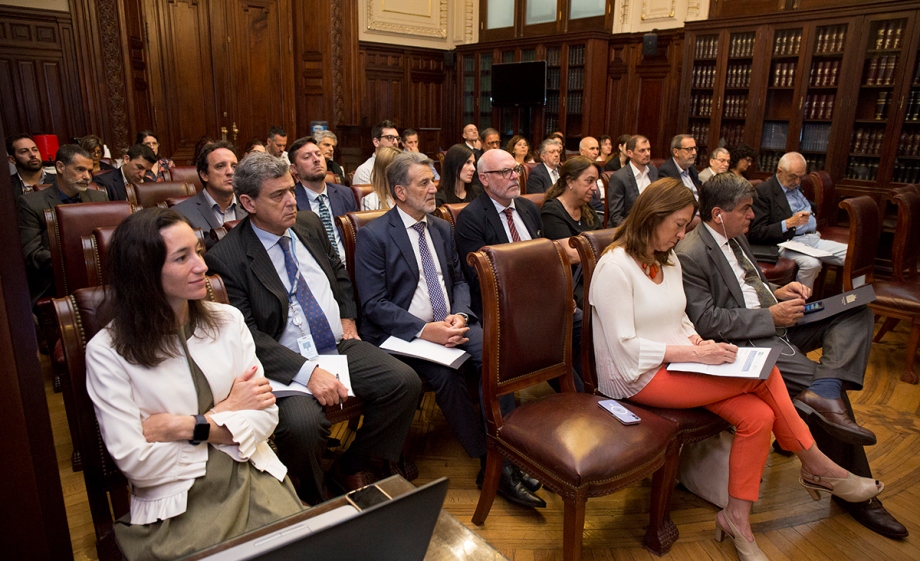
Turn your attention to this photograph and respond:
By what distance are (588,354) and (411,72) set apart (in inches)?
346

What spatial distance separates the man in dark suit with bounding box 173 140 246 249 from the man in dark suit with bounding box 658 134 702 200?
150 inches

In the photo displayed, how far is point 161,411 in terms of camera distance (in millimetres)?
1553

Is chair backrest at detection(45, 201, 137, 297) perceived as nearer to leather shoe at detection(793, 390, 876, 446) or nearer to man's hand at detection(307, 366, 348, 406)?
man's hand at detection(307, 366, 348, 406)

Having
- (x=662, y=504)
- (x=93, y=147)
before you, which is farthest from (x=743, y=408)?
(x=93, y=147)

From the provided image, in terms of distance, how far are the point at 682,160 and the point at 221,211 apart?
159 inches

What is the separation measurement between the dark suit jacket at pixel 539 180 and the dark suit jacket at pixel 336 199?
1.87m

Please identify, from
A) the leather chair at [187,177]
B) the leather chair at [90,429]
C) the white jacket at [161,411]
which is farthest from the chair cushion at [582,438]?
the leather chair at [187,177]

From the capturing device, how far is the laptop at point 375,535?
697mm

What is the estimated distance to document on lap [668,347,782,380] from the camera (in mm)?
2066

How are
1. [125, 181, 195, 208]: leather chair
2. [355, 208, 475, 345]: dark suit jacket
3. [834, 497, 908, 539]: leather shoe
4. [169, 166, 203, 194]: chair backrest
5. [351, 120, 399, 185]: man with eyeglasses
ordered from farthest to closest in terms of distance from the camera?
1. [351, 120, 399, 185]: man with eyeglasses
2. [169, 166, 203, 194]: chair backrest
3. [125, 181, 195, 208]: leather chair
4. [355, 208, 475, 345]: dark suit jacket
5. [834, 497, 908, 539]: leather shoe

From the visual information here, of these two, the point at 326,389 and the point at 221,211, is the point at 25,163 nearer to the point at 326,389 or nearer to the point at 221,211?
the point at 221,211

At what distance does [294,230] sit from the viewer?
8.11 feet

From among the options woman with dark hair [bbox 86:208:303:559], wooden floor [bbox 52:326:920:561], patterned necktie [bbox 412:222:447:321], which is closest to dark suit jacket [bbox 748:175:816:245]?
wooden floor [bbox 52:326:920:561]

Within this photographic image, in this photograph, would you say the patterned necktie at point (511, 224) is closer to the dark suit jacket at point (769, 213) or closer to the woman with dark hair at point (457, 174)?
the woman with dark hair at point (457, 174)
